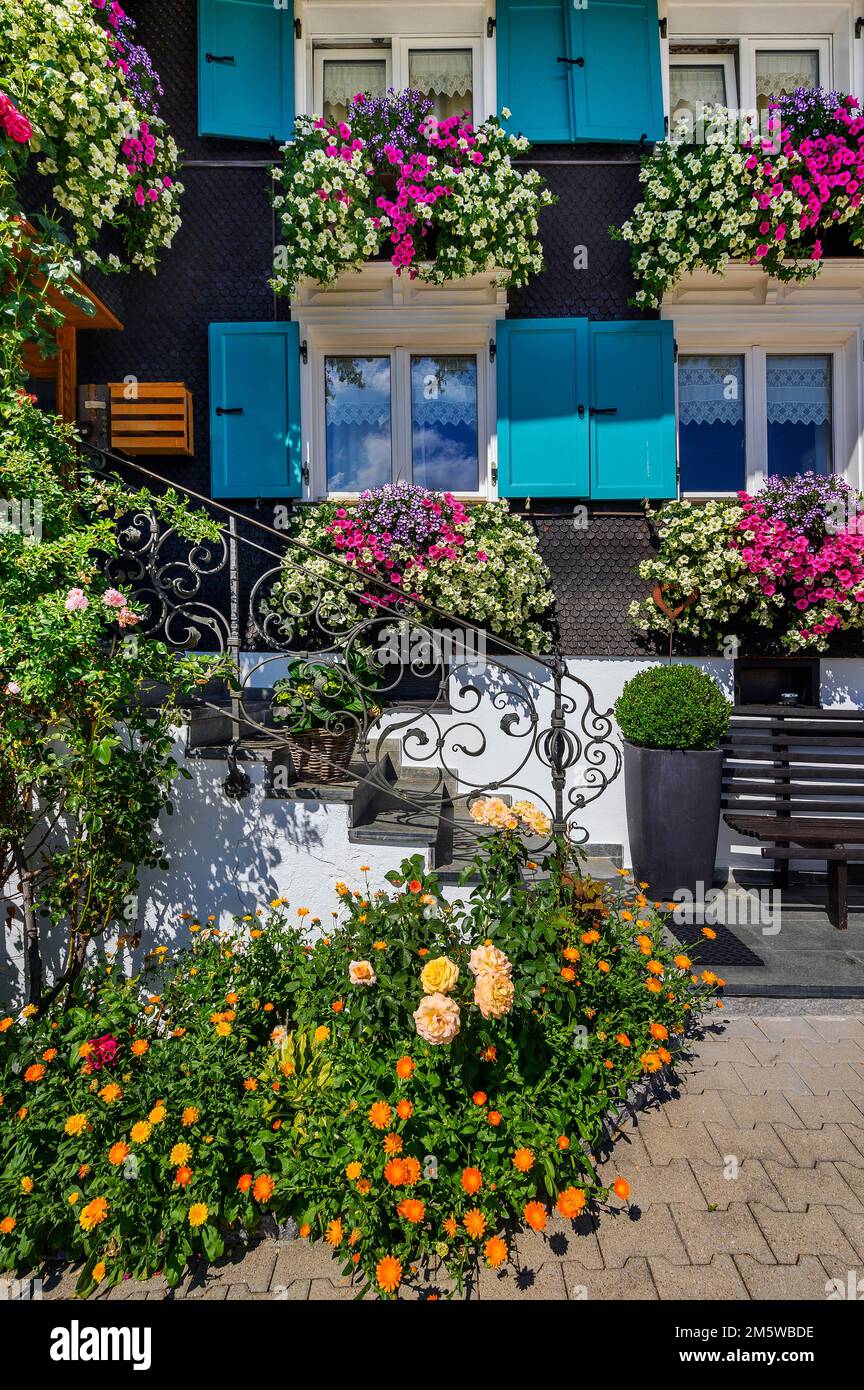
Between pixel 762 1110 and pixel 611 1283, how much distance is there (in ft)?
3.38

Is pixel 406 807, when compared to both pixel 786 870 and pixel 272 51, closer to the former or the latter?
pixel 786 870

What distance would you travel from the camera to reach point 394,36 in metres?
5.58

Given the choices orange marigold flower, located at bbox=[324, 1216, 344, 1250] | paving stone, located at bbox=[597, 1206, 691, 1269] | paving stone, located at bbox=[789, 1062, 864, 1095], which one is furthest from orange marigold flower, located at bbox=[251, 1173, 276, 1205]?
paving stone, located at bbox=[789, 1062, 864, 1095]

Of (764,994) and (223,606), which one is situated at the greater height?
(223,606)

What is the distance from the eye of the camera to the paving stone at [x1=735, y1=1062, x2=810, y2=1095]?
2611 millimetres

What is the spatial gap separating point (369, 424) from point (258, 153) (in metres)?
2.35

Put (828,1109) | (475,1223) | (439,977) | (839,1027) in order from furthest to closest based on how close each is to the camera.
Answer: (839,1027)
(828,1109)
(439,977)
(475,1223)

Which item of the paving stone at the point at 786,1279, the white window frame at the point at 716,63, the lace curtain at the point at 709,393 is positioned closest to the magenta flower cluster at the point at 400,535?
the lace curtain at the point at 709,393

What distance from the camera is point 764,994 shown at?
3205 millimetres

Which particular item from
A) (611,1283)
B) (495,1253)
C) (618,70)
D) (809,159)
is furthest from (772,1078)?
(618,70)

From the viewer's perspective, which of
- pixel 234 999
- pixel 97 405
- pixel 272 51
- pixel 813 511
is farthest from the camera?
pixel 272 51

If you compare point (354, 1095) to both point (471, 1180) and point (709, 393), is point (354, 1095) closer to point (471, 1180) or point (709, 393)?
point (471, 1180)

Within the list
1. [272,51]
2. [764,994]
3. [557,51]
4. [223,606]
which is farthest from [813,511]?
[272,51]

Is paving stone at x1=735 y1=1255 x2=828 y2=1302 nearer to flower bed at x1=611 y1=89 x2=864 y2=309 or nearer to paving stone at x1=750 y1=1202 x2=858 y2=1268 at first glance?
paving stone at x1=750 y1=1202 x2=858 y2=1268
